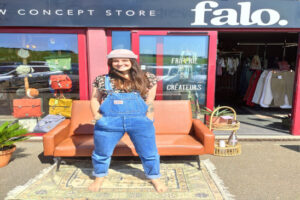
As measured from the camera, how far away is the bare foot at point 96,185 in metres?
2.84

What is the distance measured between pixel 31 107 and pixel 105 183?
288 cm

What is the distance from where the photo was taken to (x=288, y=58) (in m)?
8.70

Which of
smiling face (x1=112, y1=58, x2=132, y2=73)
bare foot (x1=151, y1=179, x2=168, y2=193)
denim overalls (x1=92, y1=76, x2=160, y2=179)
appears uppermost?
smiling face (x1=112, y1=58, x2=132, y2=73)

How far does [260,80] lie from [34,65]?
5.92 meters

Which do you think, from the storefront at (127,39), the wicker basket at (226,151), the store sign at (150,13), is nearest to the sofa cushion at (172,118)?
the wicker basket at (226,151)

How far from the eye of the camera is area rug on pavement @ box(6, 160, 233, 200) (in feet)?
9.04

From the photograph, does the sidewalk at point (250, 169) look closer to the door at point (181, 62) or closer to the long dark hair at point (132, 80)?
the door at point (181, 62)

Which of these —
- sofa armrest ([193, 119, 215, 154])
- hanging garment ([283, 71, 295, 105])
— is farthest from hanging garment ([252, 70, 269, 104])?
sofa armrest ([193, 119, 215, 154])

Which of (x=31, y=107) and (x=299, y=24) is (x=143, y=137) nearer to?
(x=31, y=107)

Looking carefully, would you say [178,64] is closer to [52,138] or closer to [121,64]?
[121,64]

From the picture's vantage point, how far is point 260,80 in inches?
274

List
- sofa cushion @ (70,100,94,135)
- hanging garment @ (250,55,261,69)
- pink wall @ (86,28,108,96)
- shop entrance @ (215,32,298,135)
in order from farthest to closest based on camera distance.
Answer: hanging garment @ (250,55,261,69)
shop entrance @ (215,32,298,135)
pink wall @ (86,28,108,96)
sofa cushion @ (70,100,94,135)

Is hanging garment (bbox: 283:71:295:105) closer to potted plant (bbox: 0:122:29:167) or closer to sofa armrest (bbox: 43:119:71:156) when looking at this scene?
sofa armrest (bbox: 43:119:71:156)

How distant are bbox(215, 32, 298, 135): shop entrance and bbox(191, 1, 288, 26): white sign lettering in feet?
7.40
